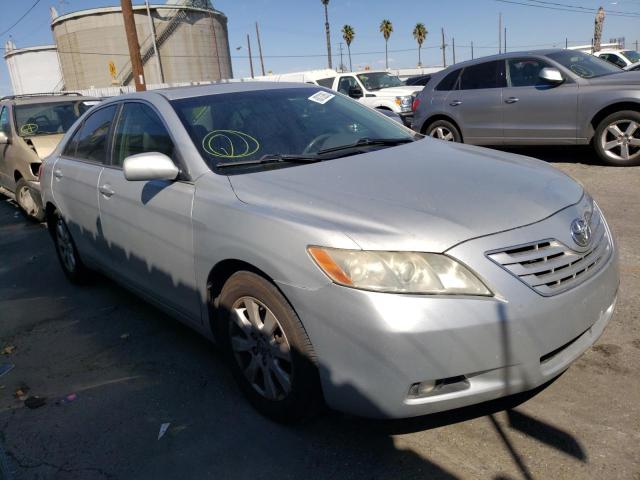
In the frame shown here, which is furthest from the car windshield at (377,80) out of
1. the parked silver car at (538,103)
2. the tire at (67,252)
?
the tire at (67,252)

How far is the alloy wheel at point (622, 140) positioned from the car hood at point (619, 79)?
500 millimetres

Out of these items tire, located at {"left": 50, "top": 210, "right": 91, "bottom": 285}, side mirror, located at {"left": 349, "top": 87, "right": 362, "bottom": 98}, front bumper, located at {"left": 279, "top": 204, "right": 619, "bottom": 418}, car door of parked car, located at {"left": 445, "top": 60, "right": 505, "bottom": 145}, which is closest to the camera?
front bumper, located at {"left": 279, "top": 204, "right": 619, "bottom": 418}

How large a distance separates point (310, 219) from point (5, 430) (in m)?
2.04

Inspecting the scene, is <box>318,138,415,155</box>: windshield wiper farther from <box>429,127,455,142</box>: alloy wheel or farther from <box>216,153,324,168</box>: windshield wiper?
<box>429,127,455,142</box>: alloy wheel

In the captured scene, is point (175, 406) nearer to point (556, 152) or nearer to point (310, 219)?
point (310, 219)

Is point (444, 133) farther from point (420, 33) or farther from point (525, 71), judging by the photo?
point (420, 33)

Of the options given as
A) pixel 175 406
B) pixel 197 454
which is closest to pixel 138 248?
pixel 175 406

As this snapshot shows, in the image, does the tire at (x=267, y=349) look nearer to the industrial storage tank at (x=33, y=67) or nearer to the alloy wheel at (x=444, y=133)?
the alloy wheel at (x=444, y=133)

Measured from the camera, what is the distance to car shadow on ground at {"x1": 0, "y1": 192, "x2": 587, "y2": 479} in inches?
95.7

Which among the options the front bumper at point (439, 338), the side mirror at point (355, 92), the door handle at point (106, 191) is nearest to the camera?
the front bumper at point (439, 338)

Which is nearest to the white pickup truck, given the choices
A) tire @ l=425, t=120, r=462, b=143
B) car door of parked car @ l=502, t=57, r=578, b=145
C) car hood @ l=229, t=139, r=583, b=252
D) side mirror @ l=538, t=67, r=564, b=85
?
tire @ l=425, t=120, r=462, b=143

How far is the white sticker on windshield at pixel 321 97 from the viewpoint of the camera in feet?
12.4

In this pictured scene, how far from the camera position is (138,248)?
3.48 metres

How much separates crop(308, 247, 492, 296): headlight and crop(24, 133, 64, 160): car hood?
6561 mm
